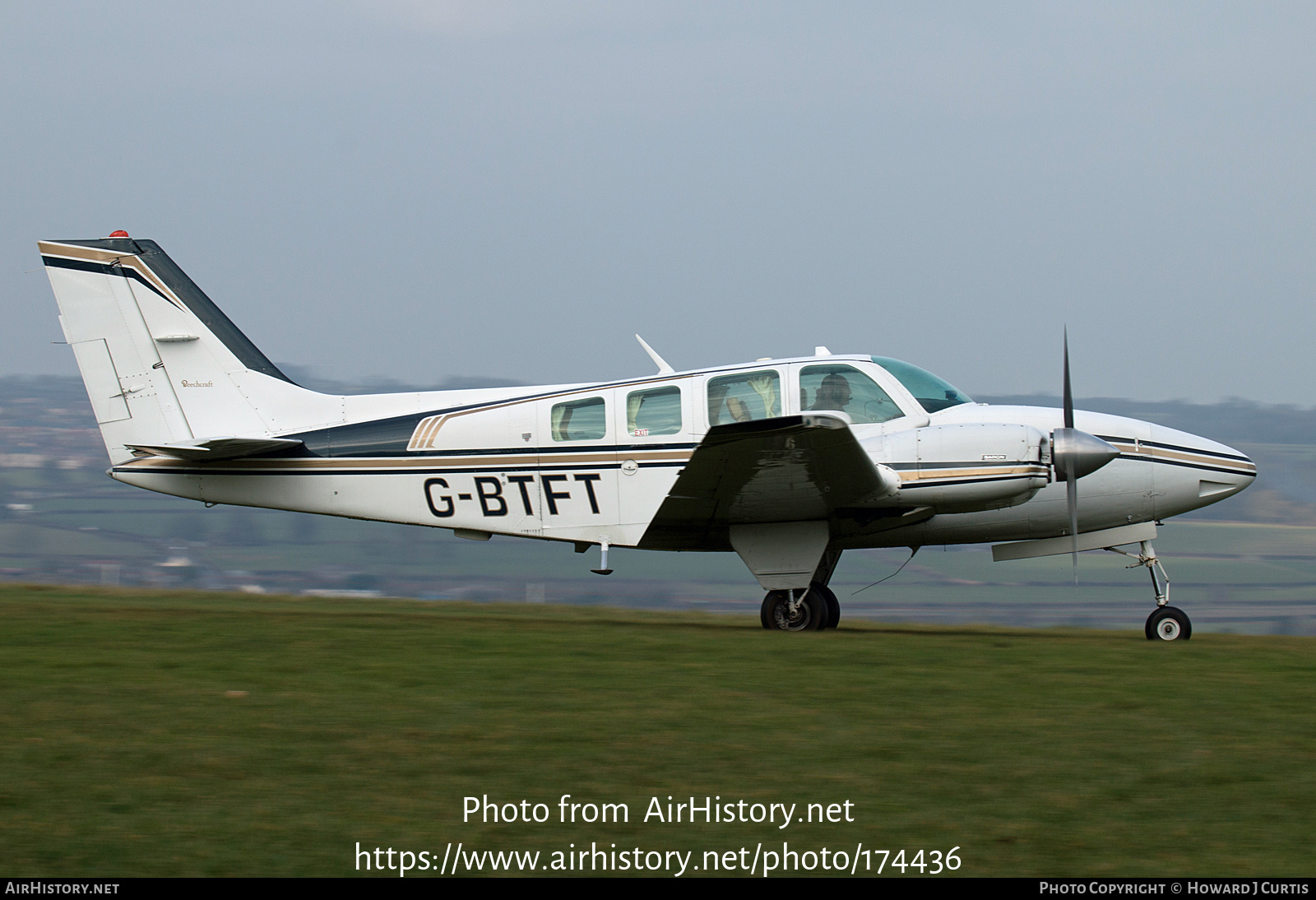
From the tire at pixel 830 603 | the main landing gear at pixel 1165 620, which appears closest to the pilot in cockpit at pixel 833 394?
the tire at pixel 830 603

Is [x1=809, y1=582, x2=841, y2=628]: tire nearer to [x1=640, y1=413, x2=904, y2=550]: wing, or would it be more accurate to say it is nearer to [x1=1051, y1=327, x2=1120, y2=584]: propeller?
[x1=640, y1=413, x2=904, y2=550]: wing

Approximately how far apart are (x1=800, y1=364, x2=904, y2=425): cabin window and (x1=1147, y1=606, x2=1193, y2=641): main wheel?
3.16m

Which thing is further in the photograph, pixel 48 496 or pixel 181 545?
pixel 48 496

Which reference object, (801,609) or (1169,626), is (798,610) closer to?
(801,609)

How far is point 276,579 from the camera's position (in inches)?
1405

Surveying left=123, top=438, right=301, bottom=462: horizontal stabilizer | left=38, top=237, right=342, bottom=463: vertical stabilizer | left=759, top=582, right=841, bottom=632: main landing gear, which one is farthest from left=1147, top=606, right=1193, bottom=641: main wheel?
left=123, top=438, right=301, bottom=462: horizontal stabilizer

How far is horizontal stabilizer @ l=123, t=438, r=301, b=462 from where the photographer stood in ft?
38.1

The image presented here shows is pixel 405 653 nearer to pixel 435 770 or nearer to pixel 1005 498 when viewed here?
pixel 435 770

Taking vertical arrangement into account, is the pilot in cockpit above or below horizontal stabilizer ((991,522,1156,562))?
above

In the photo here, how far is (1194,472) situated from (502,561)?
3096 centimetres

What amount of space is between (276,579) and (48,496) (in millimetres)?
15914

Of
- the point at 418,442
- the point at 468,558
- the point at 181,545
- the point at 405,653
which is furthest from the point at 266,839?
the point at 181,545

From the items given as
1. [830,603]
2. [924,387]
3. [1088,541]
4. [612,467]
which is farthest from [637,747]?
[1088,541]
